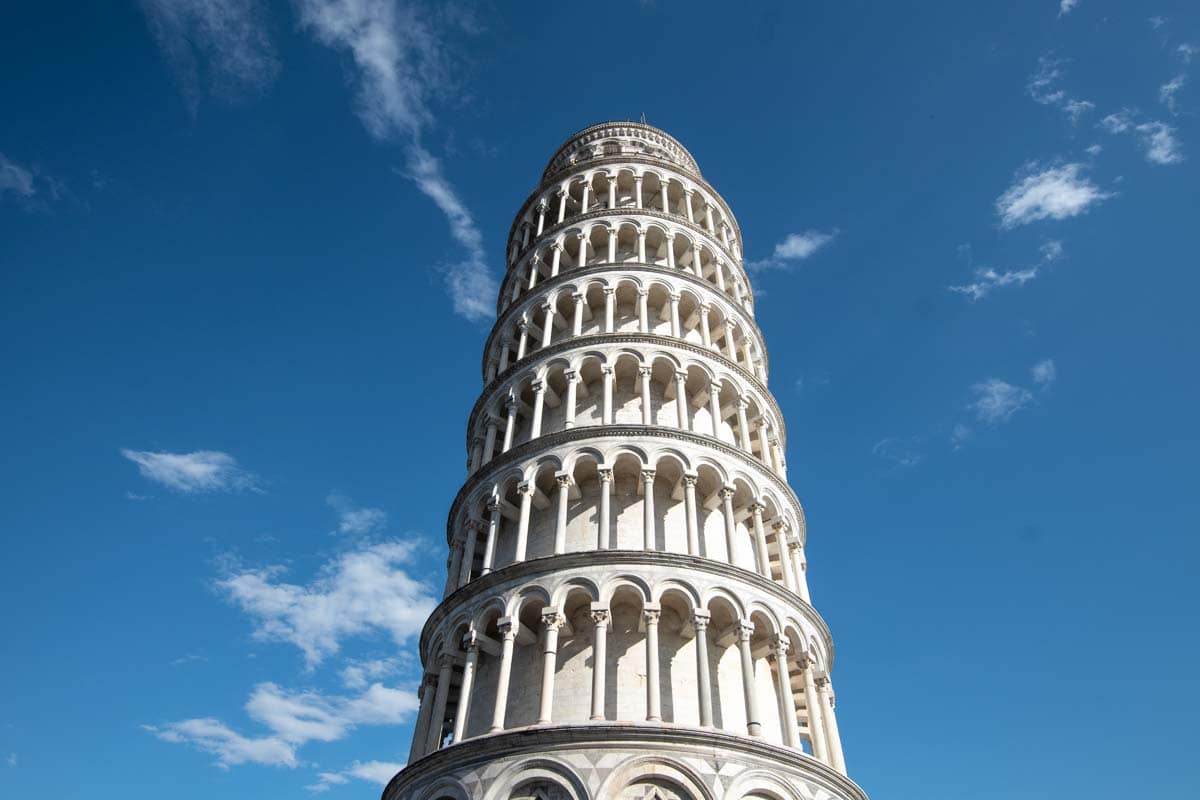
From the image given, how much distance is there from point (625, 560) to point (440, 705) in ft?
19.5

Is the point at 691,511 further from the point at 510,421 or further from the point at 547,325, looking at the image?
the point at 547,325

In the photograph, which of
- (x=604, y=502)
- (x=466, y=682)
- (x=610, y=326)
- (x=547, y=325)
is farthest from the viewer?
(x=547, y=325)

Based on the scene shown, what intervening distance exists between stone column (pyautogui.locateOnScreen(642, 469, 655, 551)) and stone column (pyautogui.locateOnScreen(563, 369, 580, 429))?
3064 mm

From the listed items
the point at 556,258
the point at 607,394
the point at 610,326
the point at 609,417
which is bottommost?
the point at 609,417

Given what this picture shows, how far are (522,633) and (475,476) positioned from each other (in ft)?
20.5

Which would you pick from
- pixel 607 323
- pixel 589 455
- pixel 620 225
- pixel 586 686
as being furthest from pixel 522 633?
pixel 620 225

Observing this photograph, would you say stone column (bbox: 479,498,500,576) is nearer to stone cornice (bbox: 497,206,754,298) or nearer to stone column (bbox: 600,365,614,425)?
stone column (bbox: 600,365,614,425)

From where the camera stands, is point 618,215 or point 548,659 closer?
point 548,659

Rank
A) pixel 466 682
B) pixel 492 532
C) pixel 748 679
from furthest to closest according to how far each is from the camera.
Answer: pixel 492 532
pixel 466 682
pixel 748 679

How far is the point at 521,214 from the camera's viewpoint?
38.3 m

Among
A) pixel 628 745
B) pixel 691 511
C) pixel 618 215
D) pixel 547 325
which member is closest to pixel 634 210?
pixel 618 215

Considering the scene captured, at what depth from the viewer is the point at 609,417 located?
25.7 m

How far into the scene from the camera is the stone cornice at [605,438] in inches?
954

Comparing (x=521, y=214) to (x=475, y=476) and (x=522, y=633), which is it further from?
(x=522, y=633)
